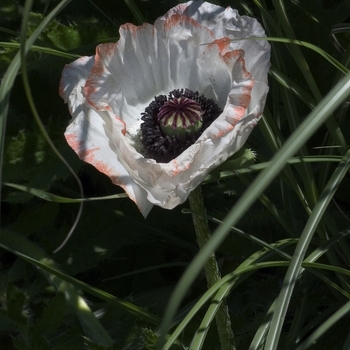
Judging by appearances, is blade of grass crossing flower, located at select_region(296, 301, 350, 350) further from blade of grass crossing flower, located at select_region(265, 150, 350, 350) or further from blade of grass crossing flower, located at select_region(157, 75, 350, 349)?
blade of grass crossing flower, located at select_region(157, 75, 350, 349)

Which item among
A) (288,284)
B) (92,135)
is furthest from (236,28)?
(288,284)

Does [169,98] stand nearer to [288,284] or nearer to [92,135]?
[92,135]

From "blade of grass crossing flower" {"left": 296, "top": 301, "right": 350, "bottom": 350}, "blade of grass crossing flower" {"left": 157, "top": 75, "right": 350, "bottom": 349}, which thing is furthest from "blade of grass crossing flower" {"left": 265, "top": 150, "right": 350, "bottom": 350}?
"blade of grass crossing flower" {"left": 157, "top": 75, "right": 350, "bottom": 349}

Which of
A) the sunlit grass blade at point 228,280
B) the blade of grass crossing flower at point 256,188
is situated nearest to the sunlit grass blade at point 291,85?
the sunlit grass blade at point 228,280

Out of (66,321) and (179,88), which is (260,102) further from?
(66,321)

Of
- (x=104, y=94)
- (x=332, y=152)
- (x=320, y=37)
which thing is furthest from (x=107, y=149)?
(x=320, y=37)
